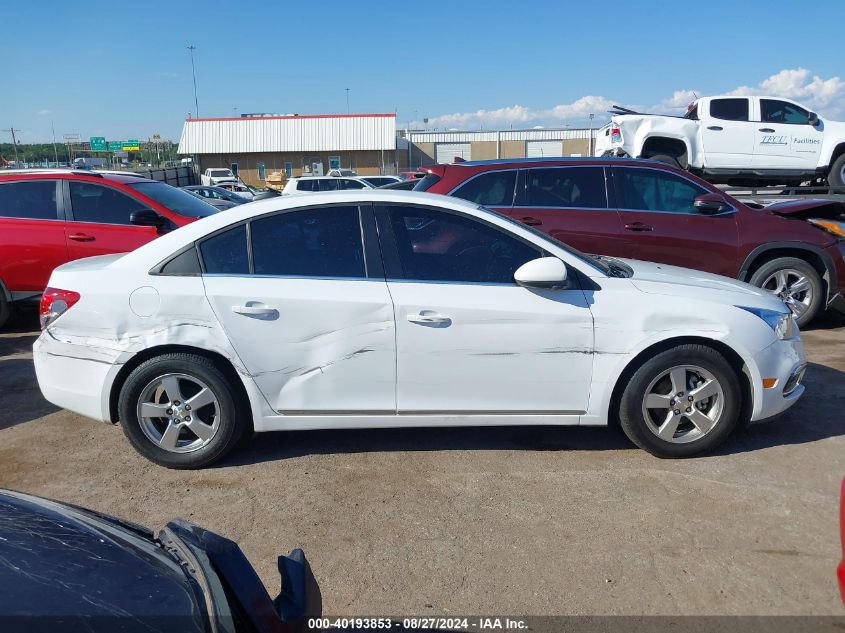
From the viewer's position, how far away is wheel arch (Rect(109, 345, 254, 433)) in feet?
13.5

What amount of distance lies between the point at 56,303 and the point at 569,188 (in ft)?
15.6

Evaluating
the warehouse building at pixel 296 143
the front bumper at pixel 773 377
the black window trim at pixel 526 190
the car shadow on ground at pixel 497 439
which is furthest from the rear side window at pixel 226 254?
the warehouse building at pixel 296 143

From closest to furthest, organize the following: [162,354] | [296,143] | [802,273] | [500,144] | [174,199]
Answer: [162,354] → [802,273] → [174,199] → [296,143] → [500,144]

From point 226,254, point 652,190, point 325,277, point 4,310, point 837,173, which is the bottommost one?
point 4,310

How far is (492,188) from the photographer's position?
681 cm

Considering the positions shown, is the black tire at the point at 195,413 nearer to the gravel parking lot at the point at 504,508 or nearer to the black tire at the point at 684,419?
the gravel parking lot at the point at 504,508

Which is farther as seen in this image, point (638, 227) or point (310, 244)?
point (638, 227)

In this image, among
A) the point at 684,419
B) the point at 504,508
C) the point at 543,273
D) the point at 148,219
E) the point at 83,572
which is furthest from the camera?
the point at 148,219

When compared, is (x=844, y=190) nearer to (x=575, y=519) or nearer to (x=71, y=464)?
(x=575, y=519)

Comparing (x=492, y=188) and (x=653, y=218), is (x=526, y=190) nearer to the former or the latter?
(x=492, y=188)

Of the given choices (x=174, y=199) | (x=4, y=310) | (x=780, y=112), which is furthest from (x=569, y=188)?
(x=780, y=112)

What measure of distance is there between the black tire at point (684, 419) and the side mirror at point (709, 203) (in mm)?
3156

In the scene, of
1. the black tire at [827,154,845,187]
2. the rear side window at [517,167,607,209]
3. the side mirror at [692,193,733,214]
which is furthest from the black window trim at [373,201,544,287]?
the black tire at [827,154,845,187]

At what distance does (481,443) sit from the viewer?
14.9 feet
